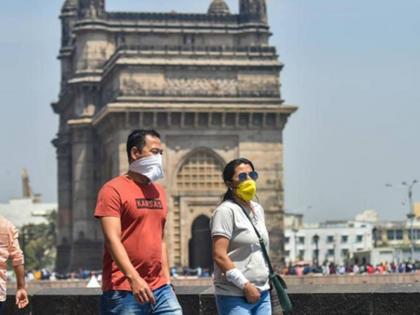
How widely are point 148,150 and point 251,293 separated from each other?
1354mm

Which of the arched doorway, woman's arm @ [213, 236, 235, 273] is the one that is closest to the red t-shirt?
woman's arm @ [213, 236, 235, 273]

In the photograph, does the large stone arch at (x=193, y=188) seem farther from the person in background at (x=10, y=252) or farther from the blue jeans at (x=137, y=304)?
the blue jeans at (x=137, y=304)

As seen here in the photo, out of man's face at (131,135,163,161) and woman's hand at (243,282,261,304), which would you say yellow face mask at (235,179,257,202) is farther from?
man's face at (131,135,163,161)

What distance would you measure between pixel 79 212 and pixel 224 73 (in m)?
11.9

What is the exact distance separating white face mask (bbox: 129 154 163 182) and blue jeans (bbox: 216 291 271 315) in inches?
47.2

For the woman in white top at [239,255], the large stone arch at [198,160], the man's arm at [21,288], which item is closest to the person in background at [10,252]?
the man's arm at [21,288]

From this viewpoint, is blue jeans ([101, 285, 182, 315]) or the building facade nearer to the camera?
blue jeans ([101, 285, 182, 315])

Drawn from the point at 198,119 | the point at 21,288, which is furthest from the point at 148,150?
the point at 198,119

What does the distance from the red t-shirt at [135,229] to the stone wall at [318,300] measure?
142 inches

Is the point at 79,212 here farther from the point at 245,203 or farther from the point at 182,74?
the point at 245,203

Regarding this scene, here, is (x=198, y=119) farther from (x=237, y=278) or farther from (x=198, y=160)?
(x=237, y=278)

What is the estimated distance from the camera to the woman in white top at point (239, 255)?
12086mm

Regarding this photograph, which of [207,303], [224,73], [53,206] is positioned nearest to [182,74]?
[224,73]

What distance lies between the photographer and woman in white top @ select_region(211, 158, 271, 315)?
12086 millimetres
